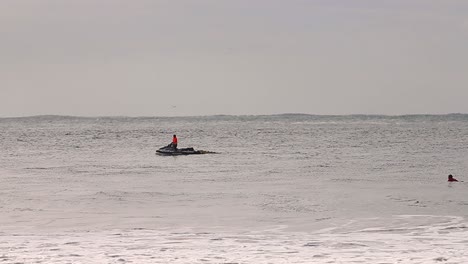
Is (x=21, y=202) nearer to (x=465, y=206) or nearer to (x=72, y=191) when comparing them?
(x=72, y=191)

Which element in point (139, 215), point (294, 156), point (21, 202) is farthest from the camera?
point (294, 156)

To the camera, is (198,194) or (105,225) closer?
(105,225)

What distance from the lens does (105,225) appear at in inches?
655

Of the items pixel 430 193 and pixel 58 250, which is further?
pixel 430 193

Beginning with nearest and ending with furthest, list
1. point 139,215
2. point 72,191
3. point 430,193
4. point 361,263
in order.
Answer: point 361,263
point 139,215
point 430,193
point 72,191

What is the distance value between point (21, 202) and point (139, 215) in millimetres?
4730

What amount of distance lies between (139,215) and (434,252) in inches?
331

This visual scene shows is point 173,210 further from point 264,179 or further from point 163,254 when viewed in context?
point 264,179

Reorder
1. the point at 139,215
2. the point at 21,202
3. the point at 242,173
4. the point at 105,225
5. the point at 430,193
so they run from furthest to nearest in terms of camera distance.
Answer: the point at 242,173, the point at 430,193, the point at 21,202, the point at 139,215, the point at 105,225

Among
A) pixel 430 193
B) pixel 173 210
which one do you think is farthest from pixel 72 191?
pixel 430 193

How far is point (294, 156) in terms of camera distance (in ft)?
143

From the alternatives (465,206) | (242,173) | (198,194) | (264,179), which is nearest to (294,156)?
(242,173)

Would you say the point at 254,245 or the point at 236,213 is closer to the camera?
the point at 254,245

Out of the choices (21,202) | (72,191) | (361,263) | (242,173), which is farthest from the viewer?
(242,173)
